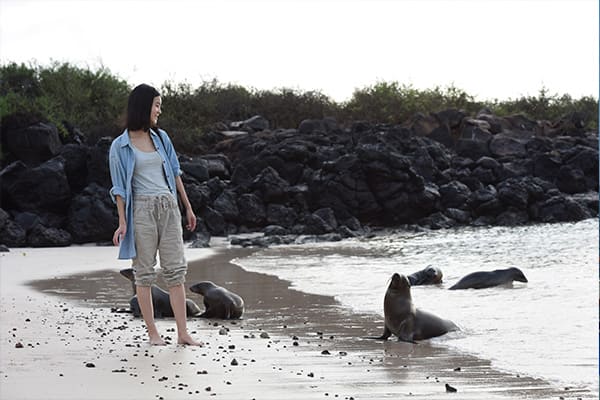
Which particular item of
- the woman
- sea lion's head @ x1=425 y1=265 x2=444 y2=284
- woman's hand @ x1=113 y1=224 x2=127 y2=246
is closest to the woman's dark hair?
the woman

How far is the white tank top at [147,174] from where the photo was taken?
622 cm

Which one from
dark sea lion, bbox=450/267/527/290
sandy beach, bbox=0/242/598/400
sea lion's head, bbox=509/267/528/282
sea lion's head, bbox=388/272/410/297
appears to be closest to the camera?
sandy beach, bbox=0/242/598/400

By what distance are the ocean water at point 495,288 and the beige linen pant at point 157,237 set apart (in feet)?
6.80

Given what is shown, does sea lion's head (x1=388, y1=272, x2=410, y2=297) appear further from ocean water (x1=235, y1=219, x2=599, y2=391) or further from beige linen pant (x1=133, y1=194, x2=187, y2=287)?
beige linen pant (x1=133, y1=194, x2=187, y2=287)

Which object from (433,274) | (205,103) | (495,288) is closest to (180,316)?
(495,288)

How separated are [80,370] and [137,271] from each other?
1298 mm

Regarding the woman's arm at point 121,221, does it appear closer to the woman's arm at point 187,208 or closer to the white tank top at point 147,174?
the white tank top at point 147,174

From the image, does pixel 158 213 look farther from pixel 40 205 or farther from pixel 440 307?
pixel 40 205

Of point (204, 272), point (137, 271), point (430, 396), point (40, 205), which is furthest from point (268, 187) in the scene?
point (430, 396)

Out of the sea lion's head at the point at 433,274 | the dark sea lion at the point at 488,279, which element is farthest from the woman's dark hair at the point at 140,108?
the sea lion's head at the point at 433,274

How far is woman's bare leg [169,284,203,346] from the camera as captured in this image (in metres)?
6.16

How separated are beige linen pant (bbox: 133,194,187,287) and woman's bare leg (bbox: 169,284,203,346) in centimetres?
6

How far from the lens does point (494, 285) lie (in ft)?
34.6

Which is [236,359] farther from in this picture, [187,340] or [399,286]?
[399,286]
